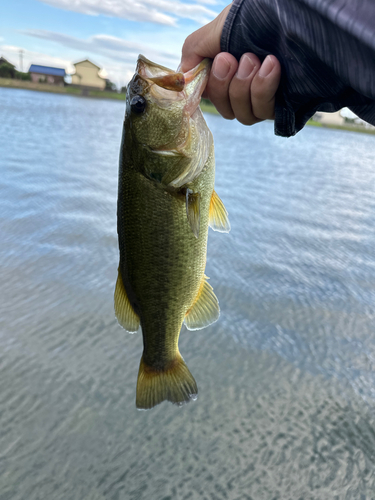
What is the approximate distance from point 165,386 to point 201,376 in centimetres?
90

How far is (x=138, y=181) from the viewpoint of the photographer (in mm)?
1559

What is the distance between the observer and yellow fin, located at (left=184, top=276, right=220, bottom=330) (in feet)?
6.12

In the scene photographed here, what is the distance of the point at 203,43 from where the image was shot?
1687 millimetres

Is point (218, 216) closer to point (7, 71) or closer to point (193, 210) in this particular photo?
point (193, 210)

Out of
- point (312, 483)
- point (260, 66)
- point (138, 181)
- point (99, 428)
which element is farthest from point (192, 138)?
point (312, 483)

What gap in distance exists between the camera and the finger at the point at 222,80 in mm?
1596

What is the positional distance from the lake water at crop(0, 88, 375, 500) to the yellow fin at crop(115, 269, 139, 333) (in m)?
0.81

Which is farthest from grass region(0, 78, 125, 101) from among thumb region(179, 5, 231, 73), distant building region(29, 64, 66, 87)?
thumb region(179, 5, 231, 73)

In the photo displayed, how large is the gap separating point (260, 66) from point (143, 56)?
46cm

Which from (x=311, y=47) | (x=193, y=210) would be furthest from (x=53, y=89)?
(x=311, y=47)

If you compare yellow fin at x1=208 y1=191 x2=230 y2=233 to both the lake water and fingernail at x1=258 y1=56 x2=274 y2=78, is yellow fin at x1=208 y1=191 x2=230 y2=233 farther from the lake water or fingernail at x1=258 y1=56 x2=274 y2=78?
the lake water

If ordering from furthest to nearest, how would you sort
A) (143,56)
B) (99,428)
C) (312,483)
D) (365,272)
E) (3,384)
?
(365,272) → (3,384) → (99,428) → (312,483) → (143,56)

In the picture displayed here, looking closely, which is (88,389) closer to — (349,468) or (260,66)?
(349,468)

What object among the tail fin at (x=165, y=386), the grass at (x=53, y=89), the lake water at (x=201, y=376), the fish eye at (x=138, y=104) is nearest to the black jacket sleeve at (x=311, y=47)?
the fish eye at (x=138, y=104)
